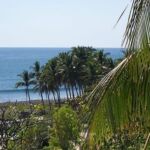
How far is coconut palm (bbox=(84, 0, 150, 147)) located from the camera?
477 centimetres

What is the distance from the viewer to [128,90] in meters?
5.21

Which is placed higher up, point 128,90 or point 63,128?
A: point 128,90

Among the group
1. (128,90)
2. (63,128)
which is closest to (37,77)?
(63,128)

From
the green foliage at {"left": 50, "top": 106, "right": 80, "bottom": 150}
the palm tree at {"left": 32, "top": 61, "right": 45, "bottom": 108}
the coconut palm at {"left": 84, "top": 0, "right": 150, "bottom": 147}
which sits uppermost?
the coconut palm at {"left": 84, "top": 0, "right": 150, "bottom": 147}

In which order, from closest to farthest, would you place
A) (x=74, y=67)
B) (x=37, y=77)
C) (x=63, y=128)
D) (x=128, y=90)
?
(x=128, y=90)
(x=63, y=128)
(x=74, y=67)
(x=37, y=77)

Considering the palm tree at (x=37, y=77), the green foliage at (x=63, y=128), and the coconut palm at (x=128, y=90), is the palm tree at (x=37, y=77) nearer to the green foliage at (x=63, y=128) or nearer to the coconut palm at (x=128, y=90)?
the green foliage at (x=63, y=128)

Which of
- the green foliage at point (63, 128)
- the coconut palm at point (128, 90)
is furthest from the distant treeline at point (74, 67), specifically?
the coconut palm at point (128, 90)

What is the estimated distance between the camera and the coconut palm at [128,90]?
15.7ft

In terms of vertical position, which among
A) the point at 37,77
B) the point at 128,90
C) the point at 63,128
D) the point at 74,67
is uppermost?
the point at 128,90

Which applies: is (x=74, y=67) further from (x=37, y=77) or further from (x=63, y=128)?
(x=63, y=128)

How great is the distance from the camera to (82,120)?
5234 millimetres

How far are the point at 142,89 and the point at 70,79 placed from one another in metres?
72.1

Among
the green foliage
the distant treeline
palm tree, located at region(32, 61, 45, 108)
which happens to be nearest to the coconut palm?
the green foliage

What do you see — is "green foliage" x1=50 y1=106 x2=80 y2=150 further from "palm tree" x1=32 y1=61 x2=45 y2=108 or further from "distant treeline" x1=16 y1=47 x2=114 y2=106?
"palm tree" x1=32 y1=61 x2=45 y2=108
